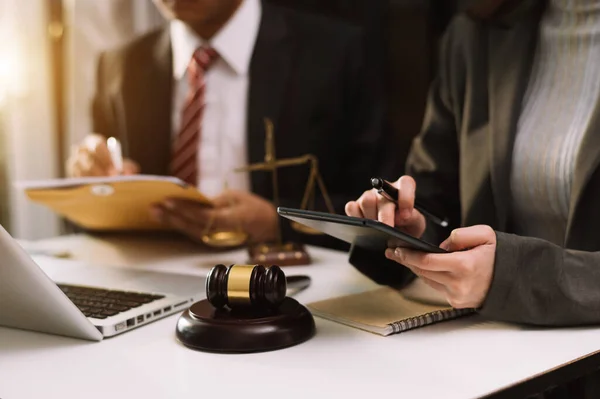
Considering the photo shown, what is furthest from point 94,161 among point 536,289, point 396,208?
point 536,289

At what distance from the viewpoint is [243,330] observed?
768mm

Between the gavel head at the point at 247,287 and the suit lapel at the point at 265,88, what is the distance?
96 cm

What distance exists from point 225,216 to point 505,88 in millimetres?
585

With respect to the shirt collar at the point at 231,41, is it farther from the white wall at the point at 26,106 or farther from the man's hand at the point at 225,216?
the white wall at the point at 26,106

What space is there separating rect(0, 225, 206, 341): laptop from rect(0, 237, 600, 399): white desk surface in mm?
16

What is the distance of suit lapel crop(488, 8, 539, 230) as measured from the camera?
1.16 meters

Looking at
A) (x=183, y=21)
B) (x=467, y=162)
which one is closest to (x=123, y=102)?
(x=183, y=21)

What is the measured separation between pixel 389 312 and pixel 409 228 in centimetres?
17

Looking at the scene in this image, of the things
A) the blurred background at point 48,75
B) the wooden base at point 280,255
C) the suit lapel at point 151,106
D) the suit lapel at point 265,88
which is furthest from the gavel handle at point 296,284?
the blurred background at point 48,75

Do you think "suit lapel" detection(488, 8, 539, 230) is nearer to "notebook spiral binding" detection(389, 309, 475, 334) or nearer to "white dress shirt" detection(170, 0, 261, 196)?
"notebook spiral binding" detection(389, 309, 475, 334)

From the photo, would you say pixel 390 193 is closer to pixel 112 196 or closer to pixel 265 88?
pixel 112 196

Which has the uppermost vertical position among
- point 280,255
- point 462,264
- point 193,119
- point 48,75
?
point 48,75

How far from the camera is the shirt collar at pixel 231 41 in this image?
177cm

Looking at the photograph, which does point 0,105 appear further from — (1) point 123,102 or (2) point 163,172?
(2) point 163,172
